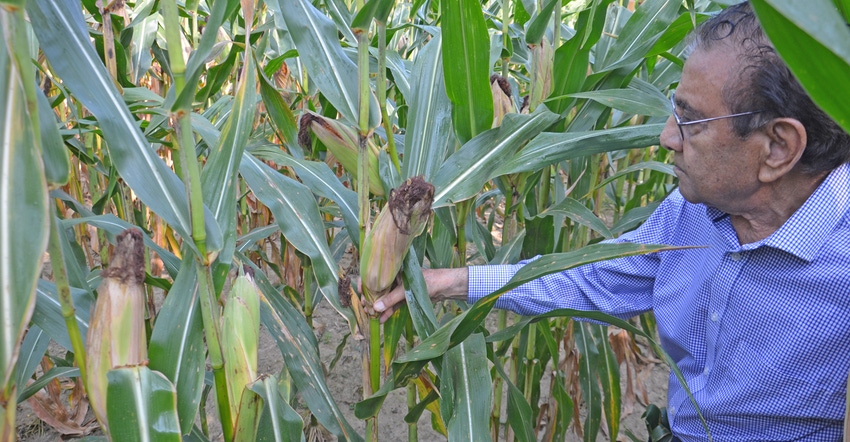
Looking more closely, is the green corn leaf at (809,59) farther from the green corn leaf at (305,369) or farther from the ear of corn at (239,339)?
the green corn leaf at (305,369)

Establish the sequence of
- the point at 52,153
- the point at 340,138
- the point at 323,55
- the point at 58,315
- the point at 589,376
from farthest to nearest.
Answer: the point at 589,376 → the point at 340,138 → the point at 323,55 → the point at 58,315 → the point at 52,153

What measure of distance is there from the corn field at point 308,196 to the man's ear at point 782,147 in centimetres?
23

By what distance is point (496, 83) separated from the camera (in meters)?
1.39

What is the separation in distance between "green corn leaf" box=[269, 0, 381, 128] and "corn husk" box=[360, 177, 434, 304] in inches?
6.9

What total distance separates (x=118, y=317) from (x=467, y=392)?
24.4 inches

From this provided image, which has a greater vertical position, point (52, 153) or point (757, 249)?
point (52, 153)

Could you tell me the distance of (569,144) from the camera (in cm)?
120

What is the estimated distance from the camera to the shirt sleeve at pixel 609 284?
1.43 m

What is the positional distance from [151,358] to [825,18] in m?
0.81

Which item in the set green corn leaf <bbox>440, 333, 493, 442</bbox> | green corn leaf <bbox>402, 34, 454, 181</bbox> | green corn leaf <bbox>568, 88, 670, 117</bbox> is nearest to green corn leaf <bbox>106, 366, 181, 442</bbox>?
green corn leaf <bbox>440, 333, 493, 442</bbox>

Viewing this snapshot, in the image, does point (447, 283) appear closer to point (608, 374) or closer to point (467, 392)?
point (467, 392)

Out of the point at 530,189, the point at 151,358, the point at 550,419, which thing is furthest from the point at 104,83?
the point at 550,419

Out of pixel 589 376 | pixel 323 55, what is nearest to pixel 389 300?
pixel 323 55

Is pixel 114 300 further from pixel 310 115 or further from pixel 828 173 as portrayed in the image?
pixel 828 173
